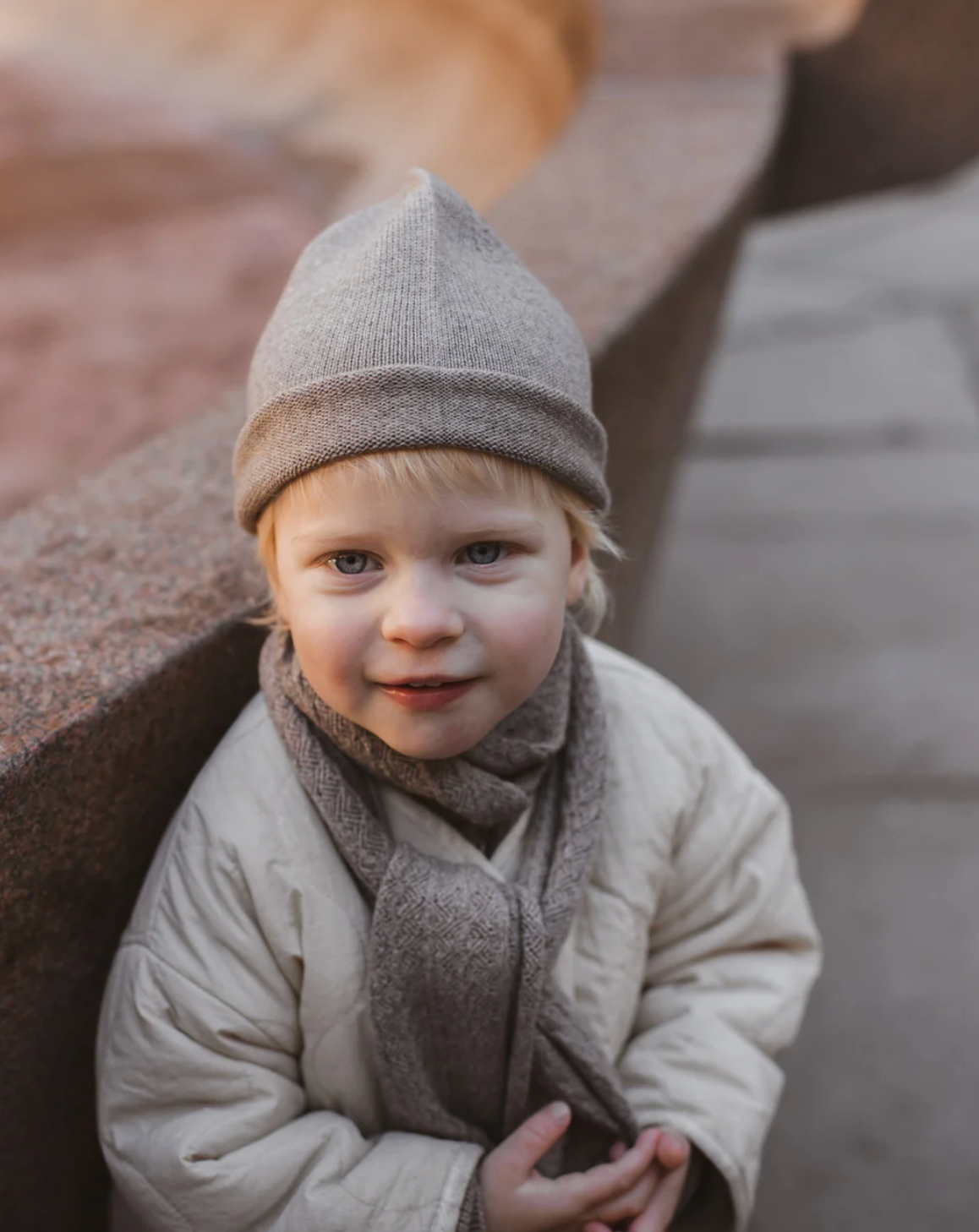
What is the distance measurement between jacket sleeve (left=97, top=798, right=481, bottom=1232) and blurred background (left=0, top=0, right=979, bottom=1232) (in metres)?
0.13

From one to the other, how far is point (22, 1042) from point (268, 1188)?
30cm

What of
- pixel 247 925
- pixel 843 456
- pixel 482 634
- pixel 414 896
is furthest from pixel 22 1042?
pixel 843 456

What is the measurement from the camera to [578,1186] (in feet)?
5.09

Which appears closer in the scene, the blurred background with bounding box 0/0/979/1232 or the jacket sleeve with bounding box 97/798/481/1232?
the jacket sleeve with bounding box 97/798/481/1232

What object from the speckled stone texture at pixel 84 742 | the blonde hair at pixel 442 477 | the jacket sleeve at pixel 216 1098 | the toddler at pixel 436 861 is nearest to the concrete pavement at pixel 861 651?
the toddler at pixel 436 861

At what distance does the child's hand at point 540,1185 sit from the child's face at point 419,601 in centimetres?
43

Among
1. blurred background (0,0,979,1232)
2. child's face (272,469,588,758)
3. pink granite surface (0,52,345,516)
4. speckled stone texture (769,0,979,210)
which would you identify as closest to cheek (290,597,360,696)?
child's face (272,469,588,758)

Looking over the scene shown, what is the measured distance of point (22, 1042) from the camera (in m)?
1.53

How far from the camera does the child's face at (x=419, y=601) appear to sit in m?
1.32

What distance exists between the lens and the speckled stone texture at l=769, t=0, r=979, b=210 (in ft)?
11.3

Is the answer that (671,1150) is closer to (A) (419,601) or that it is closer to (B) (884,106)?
(A) (419,601)

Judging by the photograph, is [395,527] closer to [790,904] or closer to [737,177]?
[790,904]

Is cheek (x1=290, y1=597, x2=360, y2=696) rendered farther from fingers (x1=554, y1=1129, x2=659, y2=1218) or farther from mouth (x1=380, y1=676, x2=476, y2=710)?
fingers (x1=554, y1=1129, x2=659, y2=1218)

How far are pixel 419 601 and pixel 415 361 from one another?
0.70 feet
